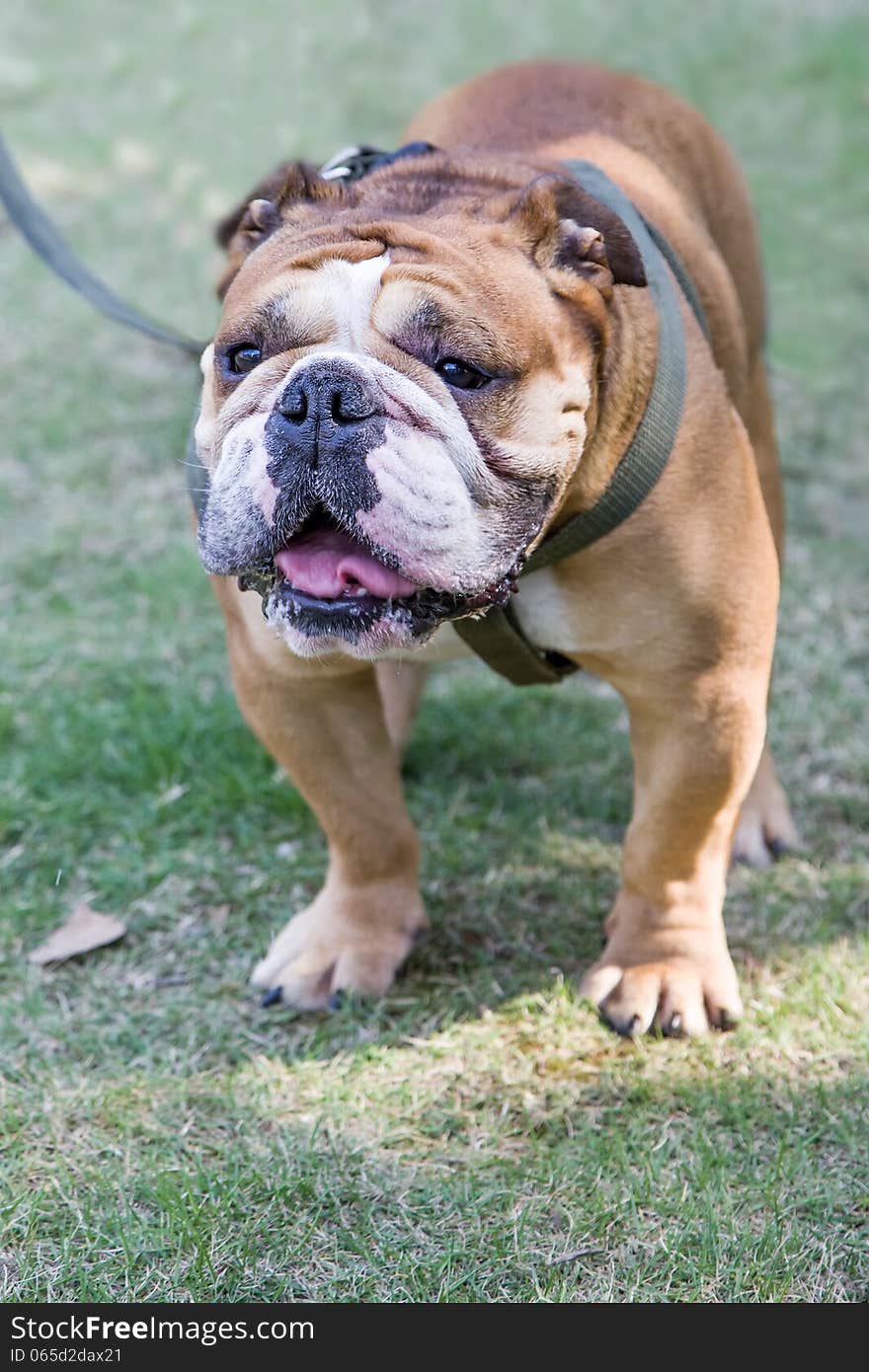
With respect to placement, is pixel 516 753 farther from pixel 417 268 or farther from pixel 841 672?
pixel 417 268

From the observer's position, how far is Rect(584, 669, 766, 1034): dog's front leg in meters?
3.02

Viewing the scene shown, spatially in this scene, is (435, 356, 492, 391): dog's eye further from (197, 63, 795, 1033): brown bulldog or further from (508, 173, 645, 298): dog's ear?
(508, 173, 645, 298): dog's ear

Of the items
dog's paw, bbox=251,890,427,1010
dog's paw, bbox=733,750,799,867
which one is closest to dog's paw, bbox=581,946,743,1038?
dog's paw, bbox=251,890,427,1010

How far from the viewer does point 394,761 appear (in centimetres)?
338

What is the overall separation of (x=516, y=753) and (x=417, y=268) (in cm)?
214

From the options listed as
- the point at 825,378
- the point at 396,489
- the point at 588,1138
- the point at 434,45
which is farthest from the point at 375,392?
the point at 434,45

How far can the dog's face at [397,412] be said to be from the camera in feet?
7.72

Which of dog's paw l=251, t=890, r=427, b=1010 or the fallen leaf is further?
the fallen leaf

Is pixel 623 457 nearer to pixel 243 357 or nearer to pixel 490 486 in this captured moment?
pixel 490 486

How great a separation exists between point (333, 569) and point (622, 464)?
0.62 metres

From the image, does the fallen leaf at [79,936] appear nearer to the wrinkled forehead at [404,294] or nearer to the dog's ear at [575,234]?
the wrinkled forehead at [404,294]

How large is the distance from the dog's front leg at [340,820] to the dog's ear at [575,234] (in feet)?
2.98

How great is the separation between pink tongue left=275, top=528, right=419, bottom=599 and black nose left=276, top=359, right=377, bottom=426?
21cm

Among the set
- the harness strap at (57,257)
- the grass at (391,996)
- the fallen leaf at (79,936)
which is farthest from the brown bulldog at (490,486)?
the harness strap at (57,257)
